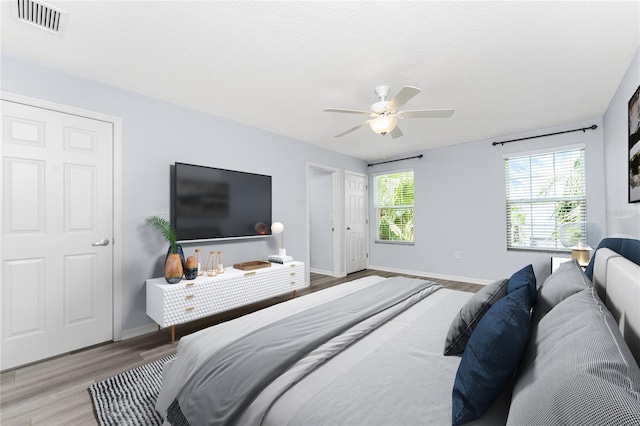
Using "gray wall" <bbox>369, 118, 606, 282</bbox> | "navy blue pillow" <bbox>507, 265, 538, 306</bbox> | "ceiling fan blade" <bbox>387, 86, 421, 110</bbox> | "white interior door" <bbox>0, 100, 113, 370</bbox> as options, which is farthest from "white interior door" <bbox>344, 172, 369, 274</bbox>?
"navy blue pillow" <bbox>507, 265, 538, 306</bbox>

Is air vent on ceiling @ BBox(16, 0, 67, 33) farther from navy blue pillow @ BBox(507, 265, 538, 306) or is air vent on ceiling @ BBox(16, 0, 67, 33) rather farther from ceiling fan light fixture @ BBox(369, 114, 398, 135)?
navy blue pillow @ BBox(507, 265, 538, 306)

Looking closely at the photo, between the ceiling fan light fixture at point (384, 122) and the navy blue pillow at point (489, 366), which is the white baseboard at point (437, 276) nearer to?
the ceiling fan light fixture at point (384, 122)

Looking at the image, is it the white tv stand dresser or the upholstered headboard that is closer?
the upholstered headboard

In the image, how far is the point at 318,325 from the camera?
1.53 meters

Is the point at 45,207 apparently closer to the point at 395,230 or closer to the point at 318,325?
the point at 318,325

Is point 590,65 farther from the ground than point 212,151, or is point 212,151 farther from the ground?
point 590,65

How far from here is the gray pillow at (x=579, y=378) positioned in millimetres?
517

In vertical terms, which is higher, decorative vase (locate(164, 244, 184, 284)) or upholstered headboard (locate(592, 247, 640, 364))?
upholstered headboard (locate(592, 247, 640, 364))

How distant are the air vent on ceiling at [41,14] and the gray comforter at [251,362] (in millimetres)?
2360

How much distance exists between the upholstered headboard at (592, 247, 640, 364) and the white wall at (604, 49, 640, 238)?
61.8 inches

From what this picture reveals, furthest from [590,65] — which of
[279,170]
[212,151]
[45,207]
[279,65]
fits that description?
[45,207]

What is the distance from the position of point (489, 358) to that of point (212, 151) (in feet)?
11.5

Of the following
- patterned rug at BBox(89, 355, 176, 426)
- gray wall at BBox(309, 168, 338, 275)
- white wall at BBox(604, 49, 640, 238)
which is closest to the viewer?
patterned rug at BBox(89, 355, 176, 426)

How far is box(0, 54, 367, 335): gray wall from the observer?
2516mm
